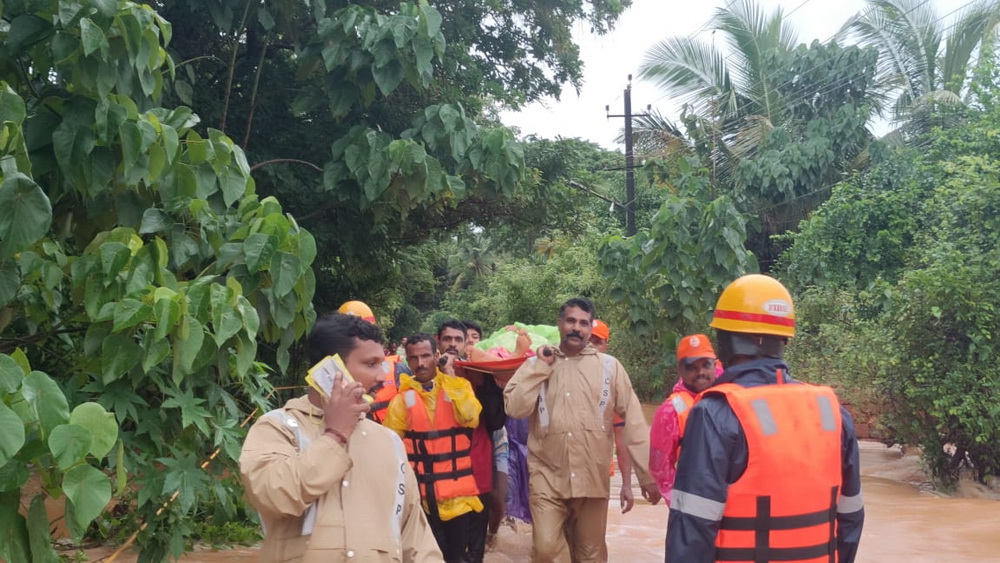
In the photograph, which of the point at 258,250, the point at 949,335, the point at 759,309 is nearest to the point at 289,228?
the point at 258,250

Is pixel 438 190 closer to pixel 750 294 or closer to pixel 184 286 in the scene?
pixel 184 286

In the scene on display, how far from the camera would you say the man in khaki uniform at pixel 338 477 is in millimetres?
2787

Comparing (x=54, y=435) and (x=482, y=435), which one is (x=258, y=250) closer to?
(x=54, y=435)

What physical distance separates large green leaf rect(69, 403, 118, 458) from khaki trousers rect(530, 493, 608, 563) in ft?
12.5

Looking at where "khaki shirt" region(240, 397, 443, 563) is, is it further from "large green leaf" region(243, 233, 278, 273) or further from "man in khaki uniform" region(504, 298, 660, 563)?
"man in khaki uniform" region(504, 298, 660, 563)

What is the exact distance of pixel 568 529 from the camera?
6.63 m

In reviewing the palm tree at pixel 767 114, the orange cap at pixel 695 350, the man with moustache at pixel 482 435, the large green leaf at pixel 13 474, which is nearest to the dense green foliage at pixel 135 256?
the large green leaf at pixel 13 474

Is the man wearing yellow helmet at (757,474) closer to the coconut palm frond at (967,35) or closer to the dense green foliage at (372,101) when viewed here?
the dense green foliage at (372,101)

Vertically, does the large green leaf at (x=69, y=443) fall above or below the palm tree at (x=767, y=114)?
below

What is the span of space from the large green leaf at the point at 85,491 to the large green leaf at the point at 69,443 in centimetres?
8

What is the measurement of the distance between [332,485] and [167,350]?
1323 mm

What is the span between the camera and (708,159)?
25.2m

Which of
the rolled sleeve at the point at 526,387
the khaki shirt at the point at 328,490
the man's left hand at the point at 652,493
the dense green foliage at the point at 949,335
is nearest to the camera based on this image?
the khaki shirt at the point at 328,490

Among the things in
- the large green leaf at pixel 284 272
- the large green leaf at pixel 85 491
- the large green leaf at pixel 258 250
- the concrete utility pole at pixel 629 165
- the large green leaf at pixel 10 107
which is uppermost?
the concrete utility pole at pixel 629 165
